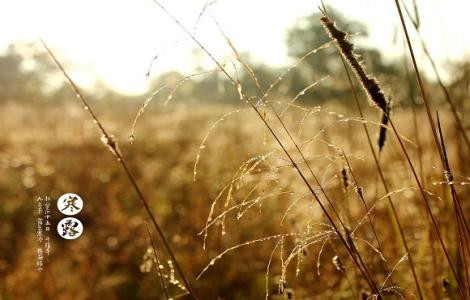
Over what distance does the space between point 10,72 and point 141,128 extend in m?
18.1

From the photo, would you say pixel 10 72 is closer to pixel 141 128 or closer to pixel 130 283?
pixel 141 128

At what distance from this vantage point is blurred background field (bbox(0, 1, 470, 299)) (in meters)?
1.57

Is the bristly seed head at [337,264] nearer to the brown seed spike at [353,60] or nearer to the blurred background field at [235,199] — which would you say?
the blurred background field at [235,199]

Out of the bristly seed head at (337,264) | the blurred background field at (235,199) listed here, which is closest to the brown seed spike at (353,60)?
the blurred background field at (235,199)

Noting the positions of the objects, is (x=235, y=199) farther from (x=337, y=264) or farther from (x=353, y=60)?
(x=353, y=60)

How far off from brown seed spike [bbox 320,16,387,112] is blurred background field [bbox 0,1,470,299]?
103 mm

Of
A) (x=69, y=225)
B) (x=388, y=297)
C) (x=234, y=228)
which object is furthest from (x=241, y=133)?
(x=388, y=297)

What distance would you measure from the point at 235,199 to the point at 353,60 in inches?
63.2

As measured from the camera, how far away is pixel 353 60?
0.84 meters

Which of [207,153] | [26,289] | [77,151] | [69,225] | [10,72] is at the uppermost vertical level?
[10,72]

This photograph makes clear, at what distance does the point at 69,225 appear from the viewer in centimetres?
260

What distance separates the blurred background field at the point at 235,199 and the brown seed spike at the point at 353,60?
10cm

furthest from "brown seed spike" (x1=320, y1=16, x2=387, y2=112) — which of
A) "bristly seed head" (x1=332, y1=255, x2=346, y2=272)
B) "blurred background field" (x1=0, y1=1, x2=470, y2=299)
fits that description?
"bristly seed head" (x1=332, y1=255, x2=346, y2=272)

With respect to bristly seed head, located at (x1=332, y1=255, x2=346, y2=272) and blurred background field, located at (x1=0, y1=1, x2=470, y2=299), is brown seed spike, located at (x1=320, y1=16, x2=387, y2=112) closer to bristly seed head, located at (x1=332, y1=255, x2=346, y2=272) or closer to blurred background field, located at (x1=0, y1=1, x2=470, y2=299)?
blurred background field, located at (x1=0, y1=1, x2=470, y2=299)
